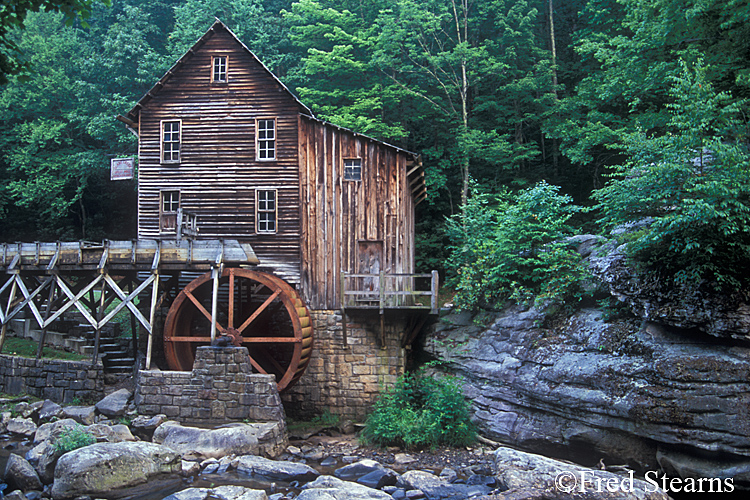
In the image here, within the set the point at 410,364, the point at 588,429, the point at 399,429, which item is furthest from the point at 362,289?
the point at 588,429

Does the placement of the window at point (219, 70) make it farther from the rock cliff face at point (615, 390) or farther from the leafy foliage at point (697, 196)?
the leafy foliage at point (697, 196)

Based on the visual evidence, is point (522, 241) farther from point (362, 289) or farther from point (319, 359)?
point (319, 359)

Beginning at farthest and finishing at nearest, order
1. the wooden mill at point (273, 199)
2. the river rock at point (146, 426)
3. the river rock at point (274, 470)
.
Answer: the wooden mill at point (273, 199), the river rock at point (146, 426), the river rock at point (274, 470)

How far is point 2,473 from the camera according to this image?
29.3 ft

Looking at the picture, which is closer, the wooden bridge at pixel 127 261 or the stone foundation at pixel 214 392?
the stone foundation at pixel 214 392

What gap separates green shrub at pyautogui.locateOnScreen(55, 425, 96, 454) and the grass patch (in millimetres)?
4019

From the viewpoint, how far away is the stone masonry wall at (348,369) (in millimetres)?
12555

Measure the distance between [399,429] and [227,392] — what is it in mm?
3740

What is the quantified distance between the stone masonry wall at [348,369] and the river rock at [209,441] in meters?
2.62

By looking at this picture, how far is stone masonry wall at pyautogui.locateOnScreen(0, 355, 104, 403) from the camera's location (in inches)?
456

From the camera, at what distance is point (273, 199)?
43.9 feet

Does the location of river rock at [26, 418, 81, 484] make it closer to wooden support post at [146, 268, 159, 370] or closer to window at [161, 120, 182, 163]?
wooden support post at [146, 268, 159, 370]

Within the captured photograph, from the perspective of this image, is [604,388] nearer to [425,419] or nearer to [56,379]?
[425,419]

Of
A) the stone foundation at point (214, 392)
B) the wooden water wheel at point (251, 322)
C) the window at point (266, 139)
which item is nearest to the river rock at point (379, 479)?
the stone foundation at point (214, 392)
